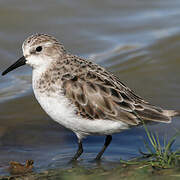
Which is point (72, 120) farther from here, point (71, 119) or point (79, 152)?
point (79, 152)

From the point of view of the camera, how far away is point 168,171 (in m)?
5.52

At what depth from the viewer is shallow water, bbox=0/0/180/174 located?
7.66 meters

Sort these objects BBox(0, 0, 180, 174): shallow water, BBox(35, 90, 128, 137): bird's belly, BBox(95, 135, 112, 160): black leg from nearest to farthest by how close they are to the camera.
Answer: BBox(35, 90, 128, 137): bird's belly → BBox(95, 135, 112, 160): black leg → BBox(0, 0, 180, 174): shallow water

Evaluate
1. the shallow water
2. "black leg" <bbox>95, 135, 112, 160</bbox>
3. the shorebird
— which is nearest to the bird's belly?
the shorebird

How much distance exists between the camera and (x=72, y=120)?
6539mm

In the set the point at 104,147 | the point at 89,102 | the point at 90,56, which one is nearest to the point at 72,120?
the point at 89,102

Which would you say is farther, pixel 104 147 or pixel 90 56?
pixel 90 56

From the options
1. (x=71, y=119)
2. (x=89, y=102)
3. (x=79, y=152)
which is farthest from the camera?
(x=79, y=152)

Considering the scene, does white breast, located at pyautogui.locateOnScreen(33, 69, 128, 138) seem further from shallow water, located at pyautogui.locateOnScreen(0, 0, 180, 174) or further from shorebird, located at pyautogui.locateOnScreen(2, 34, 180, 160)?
shallow water, located at pyautogui.locateOnScreen(0, 0, 180, 174)

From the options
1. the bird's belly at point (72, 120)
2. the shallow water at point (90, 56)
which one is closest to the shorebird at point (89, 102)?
the bird's belly at point (72, 120)

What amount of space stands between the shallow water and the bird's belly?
22.2 inches

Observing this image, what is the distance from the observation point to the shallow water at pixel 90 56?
302 inches

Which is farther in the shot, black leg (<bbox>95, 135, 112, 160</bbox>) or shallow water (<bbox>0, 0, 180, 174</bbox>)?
shallow water (<bbox>0, 0, 180, 174</bbox>)

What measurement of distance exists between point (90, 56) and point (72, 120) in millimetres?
4738
